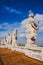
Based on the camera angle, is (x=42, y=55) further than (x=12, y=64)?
Yes

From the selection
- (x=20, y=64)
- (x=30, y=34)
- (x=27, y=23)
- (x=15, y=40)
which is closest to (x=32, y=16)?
(x=27, y=23)

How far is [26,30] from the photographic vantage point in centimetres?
1480

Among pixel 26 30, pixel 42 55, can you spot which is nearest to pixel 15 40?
pixel 26 30

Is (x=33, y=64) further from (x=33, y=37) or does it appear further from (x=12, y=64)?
(x=33, y=37)

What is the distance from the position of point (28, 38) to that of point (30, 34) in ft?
1.67

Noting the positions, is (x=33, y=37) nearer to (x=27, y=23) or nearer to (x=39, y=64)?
(x=27, y=23)

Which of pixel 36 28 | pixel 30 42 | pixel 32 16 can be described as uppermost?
pixel 32 16

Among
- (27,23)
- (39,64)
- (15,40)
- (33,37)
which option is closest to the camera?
(39,64)

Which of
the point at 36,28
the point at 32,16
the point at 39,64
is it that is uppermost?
the point at 32,16

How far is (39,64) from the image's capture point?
695cm

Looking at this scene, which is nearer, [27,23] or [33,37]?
[33,37]

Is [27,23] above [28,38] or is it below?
above

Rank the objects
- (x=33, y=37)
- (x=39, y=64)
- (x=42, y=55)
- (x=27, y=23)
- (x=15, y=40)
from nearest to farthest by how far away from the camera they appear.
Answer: (x=39, y=64) → (x=42, y=55) → (x=33, y=37) → (x=27, y=23) → (x=15, y=40)

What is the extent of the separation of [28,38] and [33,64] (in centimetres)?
717
